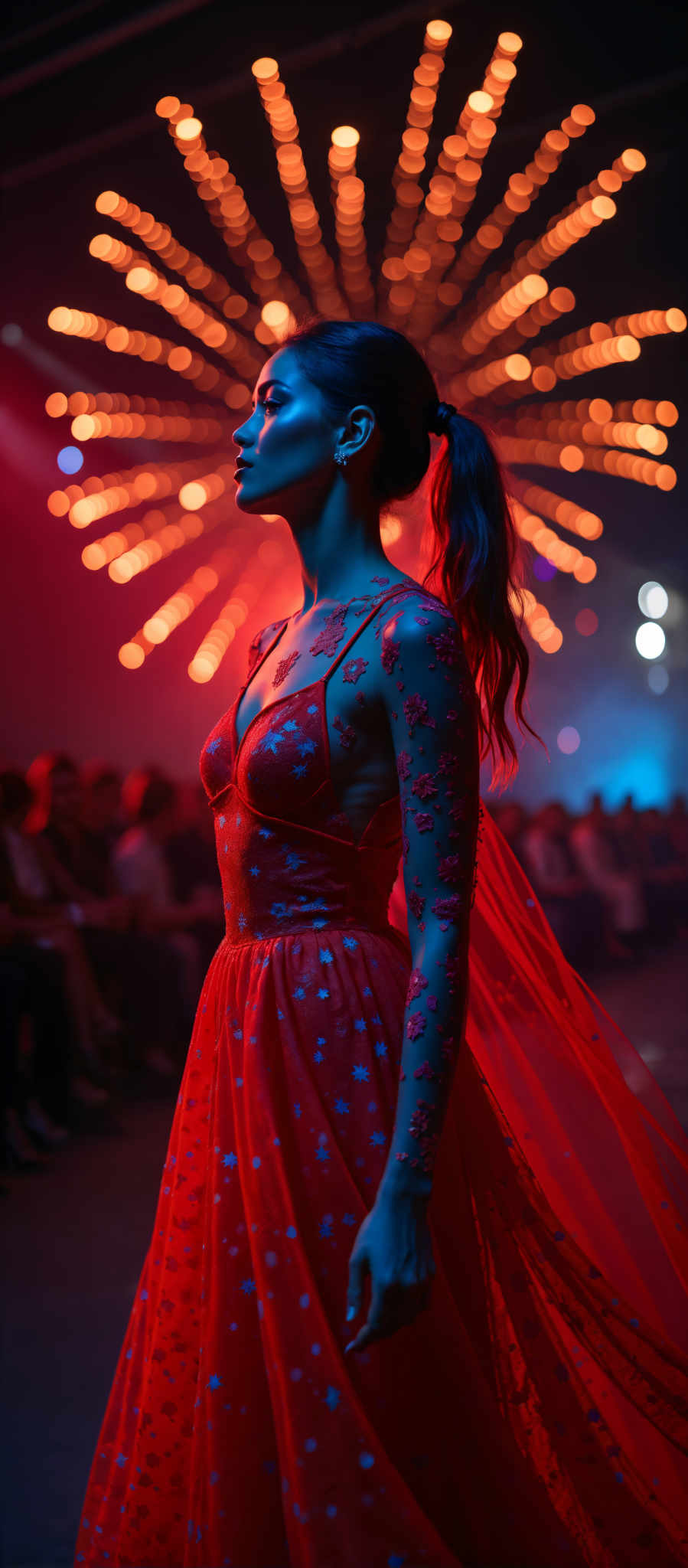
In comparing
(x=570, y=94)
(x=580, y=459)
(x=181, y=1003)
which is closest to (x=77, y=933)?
(x=181, y=1003)

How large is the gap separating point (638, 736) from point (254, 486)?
26.5 feet

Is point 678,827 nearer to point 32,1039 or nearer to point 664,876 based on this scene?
point 664,876

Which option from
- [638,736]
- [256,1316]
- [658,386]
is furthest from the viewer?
[638,736]

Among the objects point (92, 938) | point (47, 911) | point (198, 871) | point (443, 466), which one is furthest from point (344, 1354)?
point (198, 871)

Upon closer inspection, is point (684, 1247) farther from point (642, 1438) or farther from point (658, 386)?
point (658, 386)

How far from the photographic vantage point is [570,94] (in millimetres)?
4773

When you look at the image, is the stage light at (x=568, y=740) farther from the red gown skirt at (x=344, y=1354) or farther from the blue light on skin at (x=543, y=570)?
the red gown skirt at (x=344, y=1354)

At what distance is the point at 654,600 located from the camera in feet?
25.5

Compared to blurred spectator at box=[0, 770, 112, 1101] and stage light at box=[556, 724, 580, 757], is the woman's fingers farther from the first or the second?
stage light at box=[556, 724, 580, 757]

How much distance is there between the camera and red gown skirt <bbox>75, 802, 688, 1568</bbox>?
0.86 metres

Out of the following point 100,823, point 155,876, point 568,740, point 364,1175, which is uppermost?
point 568,740

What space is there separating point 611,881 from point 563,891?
778 mm

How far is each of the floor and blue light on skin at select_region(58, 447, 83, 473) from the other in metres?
5.74

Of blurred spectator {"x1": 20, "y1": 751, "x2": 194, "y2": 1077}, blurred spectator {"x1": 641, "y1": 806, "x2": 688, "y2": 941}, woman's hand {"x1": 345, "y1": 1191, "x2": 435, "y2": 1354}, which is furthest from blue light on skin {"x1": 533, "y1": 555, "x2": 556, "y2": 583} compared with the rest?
woman's hand {"x1": 345, "y1": 1191, "x2": 435, "y2": 1354}
